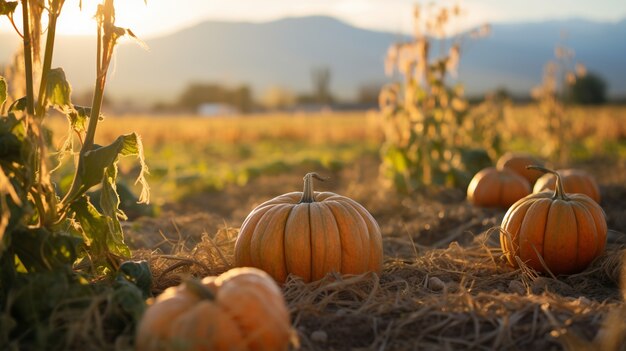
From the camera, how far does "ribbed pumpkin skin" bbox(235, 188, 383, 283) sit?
3604 mm

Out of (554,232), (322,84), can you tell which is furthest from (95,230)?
(322,84)

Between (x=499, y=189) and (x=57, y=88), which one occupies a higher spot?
(x=57, y=88)

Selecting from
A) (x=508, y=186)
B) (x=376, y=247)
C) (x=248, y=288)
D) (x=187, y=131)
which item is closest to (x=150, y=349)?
(x=248, y=288)

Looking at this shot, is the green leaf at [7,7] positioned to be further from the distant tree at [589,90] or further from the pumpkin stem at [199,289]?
the distant tree at [589,90]

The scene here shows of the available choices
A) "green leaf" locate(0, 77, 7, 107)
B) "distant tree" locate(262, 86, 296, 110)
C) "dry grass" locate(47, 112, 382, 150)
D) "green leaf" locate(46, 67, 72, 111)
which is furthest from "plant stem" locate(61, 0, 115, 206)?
"distant tree" locate(262, 86, 296, 110)

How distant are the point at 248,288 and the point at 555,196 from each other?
102 inches

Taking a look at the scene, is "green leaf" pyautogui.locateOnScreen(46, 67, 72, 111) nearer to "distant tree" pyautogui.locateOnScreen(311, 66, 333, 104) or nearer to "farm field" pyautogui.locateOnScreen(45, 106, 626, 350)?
"farm field" pyautogui.locateOnScreen(45, 106, 626, 350)

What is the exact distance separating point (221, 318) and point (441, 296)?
124cm

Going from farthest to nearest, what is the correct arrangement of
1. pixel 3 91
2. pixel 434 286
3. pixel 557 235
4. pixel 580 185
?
pixel 580 185 → pixel 557 235 → pixel 434 286 → pixel 3 91

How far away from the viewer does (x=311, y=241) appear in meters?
3.61

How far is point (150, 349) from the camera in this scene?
222 centimetres

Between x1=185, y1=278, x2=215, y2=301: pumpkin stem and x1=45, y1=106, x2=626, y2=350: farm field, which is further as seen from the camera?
x1=45, y1=106, x2=626, y2=350: farm field

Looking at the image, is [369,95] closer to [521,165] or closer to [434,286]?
[521,165]

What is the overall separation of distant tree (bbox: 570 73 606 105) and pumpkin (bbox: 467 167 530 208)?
49.7m
